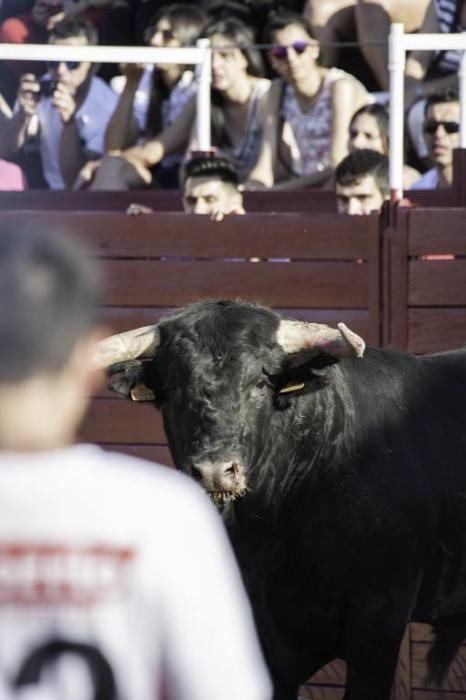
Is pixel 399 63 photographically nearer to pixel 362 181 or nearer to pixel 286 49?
pixel 362 181

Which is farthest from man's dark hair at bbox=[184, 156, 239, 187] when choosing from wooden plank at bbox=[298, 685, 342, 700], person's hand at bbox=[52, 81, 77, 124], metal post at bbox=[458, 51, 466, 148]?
wooden plank at bbox=[298, 685, 342, 700]

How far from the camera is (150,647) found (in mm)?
1621

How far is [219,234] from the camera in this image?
591cm

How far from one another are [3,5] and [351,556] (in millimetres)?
5556

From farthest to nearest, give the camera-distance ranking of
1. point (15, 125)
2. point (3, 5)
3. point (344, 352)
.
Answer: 1. point (3, 5)
2. point (15, 125)
3. point (344, 352)

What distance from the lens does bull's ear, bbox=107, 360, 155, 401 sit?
4.41 meters

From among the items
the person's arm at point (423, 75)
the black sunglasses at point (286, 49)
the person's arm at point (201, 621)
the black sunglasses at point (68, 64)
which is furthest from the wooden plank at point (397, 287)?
the person's arm at point (201, 621)

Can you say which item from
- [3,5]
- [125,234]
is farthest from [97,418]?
[3,5]

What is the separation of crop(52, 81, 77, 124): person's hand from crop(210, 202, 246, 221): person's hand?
1853 mm

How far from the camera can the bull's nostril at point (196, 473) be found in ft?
13.0

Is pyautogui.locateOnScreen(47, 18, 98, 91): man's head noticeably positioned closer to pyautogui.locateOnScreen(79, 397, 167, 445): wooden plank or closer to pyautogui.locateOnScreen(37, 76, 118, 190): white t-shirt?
pyautogui.locateOnScreen(37, 76, 118, 190): white t-shirt

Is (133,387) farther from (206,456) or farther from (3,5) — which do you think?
(3,5)

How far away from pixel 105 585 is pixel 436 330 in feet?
13.7

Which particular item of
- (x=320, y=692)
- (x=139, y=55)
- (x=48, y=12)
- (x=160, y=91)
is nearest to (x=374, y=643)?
(x=320, y=692)
